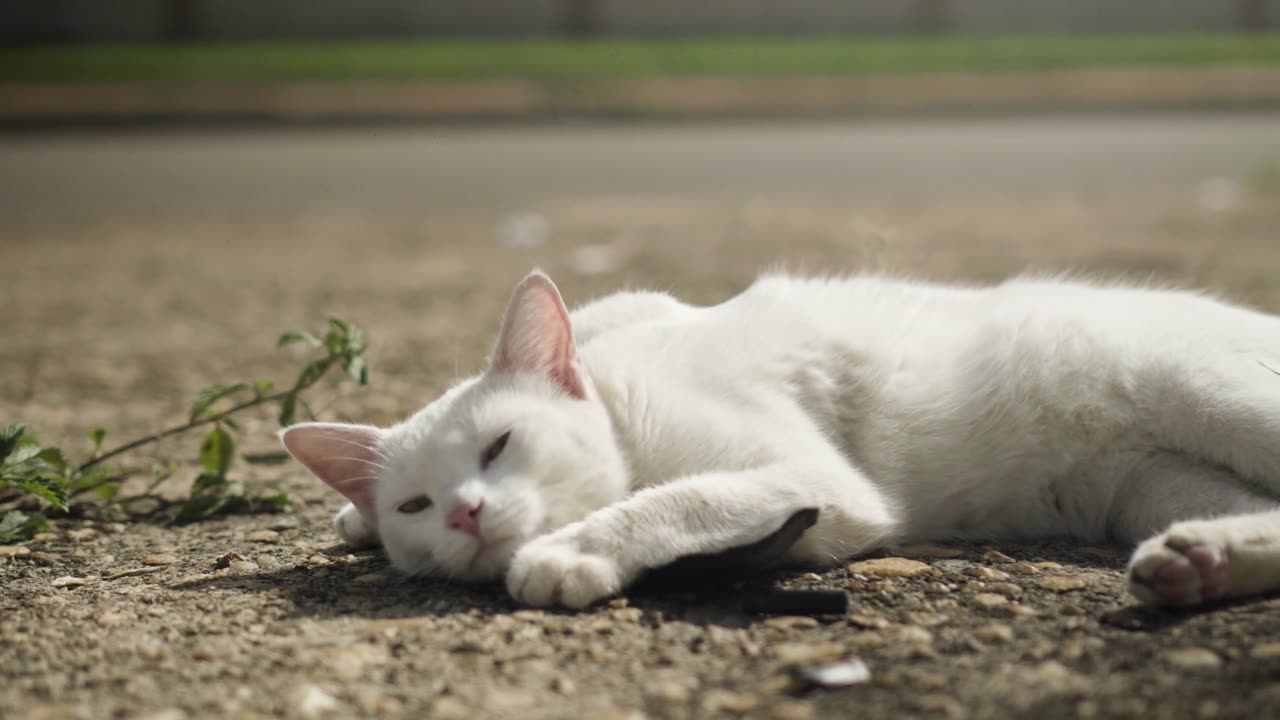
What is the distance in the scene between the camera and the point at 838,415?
2684mm

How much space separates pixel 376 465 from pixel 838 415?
3.26ft

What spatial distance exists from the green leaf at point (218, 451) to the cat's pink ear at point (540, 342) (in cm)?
104

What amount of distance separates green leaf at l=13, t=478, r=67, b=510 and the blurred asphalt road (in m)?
7.11

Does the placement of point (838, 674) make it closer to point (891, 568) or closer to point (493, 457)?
point (891, 568)

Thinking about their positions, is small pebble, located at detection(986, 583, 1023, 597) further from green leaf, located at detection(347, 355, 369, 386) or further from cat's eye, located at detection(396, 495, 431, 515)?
green leaf, located at detection(347, 355, 369, 386)

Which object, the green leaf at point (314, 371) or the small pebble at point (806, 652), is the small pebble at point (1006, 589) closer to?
the small pebble at point (806, 652)

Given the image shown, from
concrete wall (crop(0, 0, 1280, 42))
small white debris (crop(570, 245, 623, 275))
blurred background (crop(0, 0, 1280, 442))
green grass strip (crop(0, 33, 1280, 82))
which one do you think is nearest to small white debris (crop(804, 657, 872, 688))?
blurred background (crop(0, 0, 1280, 442))

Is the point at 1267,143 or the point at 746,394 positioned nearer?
the point at 746,394

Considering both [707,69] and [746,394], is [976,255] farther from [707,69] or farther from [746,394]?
[707,69]

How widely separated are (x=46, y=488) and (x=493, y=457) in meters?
1.12

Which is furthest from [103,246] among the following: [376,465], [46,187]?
[376,465]

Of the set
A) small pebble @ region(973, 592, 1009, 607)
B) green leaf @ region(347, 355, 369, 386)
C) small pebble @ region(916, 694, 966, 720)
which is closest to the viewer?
small pebble @ region(916, 694, 966, 720)

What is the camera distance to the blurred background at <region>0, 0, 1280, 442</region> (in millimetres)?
6176

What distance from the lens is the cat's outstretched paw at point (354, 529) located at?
2812 mm
